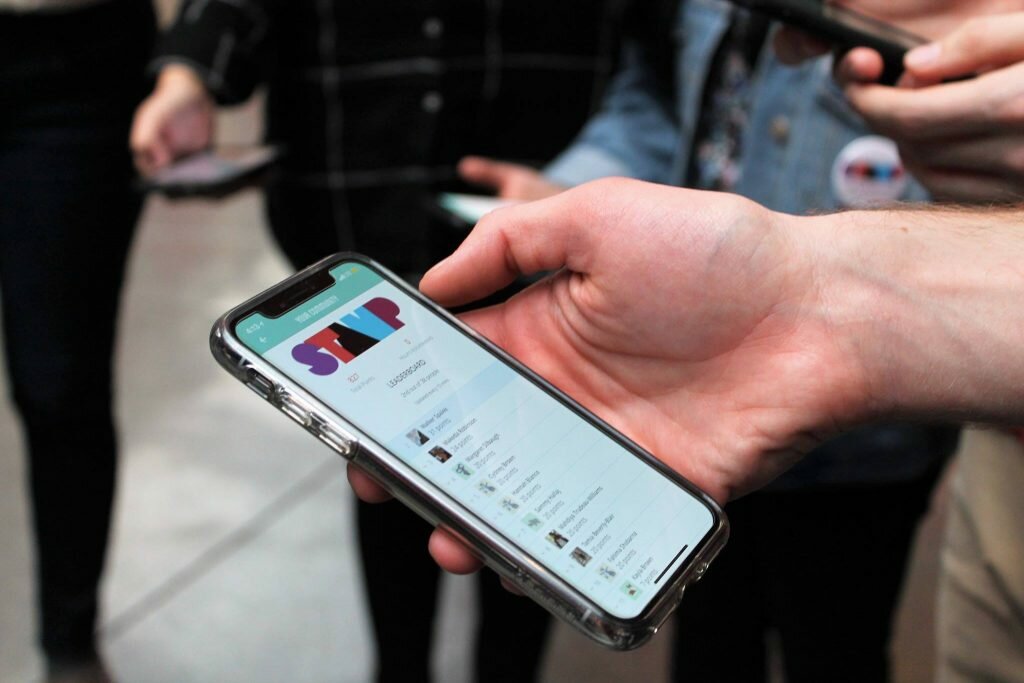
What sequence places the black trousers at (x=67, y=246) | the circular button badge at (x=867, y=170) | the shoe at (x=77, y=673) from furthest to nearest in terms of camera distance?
the shoe at (x=77, y=673), the black trousers at (x=67, y=246), the circular button badge at (x=867, y=170)

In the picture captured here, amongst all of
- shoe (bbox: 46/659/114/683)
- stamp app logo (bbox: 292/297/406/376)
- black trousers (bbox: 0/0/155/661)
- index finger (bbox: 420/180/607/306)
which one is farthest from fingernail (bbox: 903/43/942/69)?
shoe (bbox: 46/659/114/683)

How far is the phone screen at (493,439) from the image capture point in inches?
18.6

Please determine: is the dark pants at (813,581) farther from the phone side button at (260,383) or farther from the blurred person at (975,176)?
the phone side button at (260,383)

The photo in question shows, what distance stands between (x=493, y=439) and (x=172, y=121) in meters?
0.52

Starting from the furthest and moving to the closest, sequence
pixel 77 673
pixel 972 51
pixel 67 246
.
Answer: pixel 77 673
pixel 67 246
pixel 972 51

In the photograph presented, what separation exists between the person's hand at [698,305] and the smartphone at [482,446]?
0.08 feet

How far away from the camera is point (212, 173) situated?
0.81 meters

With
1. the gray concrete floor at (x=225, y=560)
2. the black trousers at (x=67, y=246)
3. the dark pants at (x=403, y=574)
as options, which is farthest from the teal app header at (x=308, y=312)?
the gray concrete floor at (x=225, y=560)

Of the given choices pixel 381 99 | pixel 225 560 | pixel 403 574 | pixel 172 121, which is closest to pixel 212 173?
pixel 172 121

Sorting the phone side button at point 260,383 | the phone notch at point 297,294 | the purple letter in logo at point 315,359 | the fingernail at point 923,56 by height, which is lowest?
the phone side button at point 260,383

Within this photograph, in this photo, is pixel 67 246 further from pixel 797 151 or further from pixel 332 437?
pixel 797 151

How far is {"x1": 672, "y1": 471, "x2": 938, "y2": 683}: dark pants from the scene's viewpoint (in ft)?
2.54

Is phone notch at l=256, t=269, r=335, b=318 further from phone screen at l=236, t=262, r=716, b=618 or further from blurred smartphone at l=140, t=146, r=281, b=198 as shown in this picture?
blurred smartphone at l=140, t=146, r=281, b=198

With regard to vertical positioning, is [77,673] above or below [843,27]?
below
